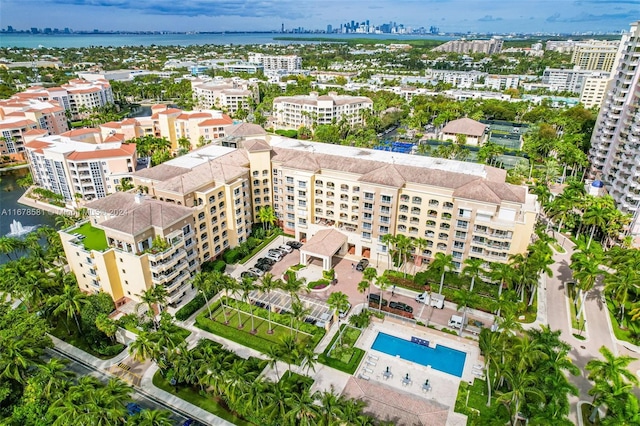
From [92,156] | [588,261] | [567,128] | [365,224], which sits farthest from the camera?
[567,128]

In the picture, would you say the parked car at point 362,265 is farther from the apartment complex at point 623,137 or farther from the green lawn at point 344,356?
the apartment complex at point 623,137

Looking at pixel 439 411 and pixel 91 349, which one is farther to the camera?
pixel 91 349

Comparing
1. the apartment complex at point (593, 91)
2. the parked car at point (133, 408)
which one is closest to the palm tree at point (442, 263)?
the parked car at point (133, 408)

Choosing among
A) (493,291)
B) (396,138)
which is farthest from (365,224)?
(396,138)

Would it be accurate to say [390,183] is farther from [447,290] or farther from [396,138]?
[396,138]

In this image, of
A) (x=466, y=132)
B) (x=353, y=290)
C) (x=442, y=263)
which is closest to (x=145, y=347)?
(x=353, y=290)

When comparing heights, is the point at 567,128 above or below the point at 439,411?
above

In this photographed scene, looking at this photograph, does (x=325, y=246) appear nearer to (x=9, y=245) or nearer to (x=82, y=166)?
(x=9, y=245)
